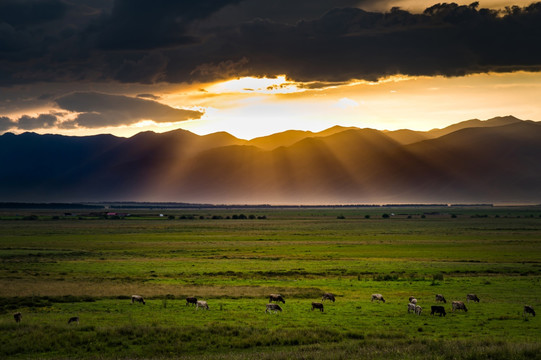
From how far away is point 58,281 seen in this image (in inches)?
1602

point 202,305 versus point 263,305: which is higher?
point 202,305

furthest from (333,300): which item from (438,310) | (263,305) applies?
(438,310)

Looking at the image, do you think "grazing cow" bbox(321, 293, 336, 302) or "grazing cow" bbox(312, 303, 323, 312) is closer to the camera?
"grazing cow" bbox(312, 303, 323, 312)

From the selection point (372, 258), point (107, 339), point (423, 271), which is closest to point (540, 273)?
point (423, 271)

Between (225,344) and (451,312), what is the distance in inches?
504

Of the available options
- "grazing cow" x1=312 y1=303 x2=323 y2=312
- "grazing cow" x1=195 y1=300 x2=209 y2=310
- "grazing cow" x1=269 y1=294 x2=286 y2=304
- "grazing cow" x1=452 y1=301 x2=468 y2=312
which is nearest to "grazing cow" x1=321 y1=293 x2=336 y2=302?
"grazing cow" x1=269 y1=294 x2=286 y2=304

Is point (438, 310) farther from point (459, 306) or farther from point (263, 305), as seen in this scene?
point (263, 305)

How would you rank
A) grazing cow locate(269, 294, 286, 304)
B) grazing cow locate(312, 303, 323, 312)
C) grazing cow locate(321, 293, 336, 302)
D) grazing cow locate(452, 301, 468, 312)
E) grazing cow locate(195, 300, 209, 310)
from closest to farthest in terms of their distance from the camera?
grazing cow locate(452, 301, 468, 312) < grazing cow locate(312, 303, 323, 312) < grazing cow locate(195, 300, 209, 310) < grazing cow locate(269, 294, 286, 304) < grazing cow locate(321, 293, 336, 302)

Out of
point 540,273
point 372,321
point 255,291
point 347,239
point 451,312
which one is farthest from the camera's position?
point 347,239

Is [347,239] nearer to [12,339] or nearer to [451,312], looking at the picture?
[451,312]

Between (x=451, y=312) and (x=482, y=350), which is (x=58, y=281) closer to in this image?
(x=451, y=312)

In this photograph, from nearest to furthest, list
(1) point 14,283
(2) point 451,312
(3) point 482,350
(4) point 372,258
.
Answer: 1. (3) point 482,350
2. (2) point 451,312
3. (1) point 14,283
4. (4) point 372,258

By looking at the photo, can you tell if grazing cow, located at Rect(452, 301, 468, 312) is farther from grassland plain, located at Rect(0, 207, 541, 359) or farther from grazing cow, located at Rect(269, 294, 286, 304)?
grazing cow, located at Rect(269, 294, 286, 304)

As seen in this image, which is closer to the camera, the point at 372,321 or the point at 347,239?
the point at 372,321
